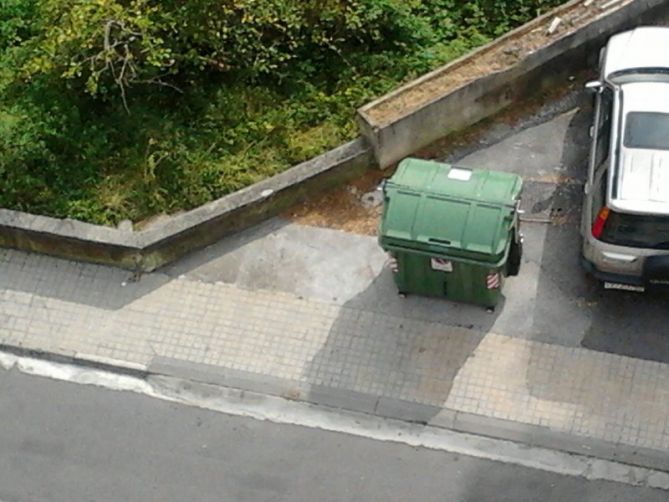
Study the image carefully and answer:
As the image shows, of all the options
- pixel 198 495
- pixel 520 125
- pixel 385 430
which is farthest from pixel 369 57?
pixel 198 495

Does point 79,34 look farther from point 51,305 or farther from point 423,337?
point 423,337

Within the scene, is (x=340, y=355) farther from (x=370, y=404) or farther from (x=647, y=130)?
(x=647, y=130)

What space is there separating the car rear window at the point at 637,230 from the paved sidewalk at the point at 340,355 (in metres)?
1.17

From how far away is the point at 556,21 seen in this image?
11477mm

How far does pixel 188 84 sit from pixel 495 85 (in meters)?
3.46

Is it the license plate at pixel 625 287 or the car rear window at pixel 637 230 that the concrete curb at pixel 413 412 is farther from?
the car rear window at pixel 637 230

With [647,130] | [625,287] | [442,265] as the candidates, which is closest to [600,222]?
[625,287]

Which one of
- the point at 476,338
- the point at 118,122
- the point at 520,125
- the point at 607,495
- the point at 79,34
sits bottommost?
the point at 607,495

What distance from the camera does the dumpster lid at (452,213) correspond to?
30.6 ft

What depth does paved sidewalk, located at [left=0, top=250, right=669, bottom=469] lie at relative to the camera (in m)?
9.63

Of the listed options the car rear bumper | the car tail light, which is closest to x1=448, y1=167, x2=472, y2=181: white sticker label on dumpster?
the car tail light

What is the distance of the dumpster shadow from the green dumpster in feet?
2.22

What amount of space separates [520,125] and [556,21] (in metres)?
1.22

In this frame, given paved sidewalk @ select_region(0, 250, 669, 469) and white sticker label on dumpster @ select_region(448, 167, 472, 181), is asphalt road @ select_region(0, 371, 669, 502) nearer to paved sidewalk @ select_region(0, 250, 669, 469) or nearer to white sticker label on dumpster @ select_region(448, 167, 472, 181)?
paved sidewalk @ select_region(0, 250, 669, 469)
